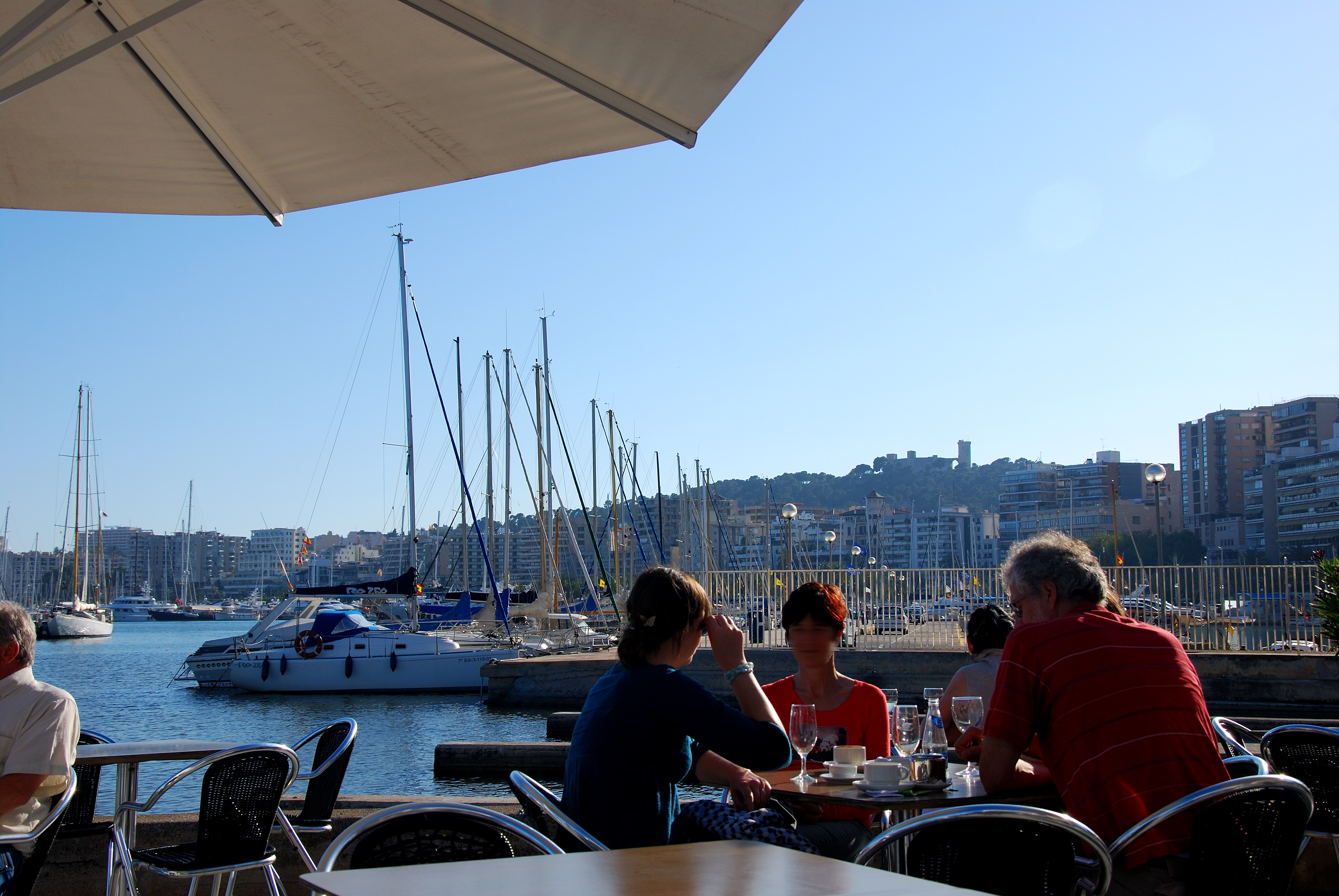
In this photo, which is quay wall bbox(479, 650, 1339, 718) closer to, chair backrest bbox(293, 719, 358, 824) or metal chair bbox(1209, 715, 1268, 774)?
metal chair bbox(1209, 715, 1268, 774)

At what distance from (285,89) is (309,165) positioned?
40 centimetres

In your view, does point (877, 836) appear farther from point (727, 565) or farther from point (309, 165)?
point (727, 565)

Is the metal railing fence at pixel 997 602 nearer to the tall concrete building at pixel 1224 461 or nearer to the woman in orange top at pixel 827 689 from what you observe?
the woman in orange top at pixel 827 689

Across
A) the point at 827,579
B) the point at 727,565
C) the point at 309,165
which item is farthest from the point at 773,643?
the point at 727,565

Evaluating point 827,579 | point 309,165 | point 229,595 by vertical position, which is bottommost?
point 229,595

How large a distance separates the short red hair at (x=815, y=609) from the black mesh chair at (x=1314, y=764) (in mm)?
1743

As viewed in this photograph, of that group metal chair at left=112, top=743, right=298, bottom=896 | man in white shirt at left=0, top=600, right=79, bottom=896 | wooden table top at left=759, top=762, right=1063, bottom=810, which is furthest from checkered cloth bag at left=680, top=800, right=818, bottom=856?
man in white shirt at left=0, top=600, right=79, bottom=896

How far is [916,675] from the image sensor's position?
15.4 meters

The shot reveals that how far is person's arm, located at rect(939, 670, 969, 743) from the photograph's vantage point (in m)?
4.05

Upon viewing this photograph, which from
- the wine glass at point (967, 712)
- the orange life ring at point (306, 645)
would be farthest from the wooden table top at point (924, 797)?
the orange life ring at point (306, 645)

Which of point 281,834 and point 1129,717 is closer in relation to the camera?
point 1129,717

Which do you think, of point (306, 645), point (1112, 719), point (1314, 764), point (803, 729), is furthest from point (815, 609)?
point (306, 645)

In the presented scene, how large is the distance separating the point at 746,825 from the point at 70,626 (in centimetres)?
7217

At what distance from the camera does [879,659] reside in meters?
15.6
